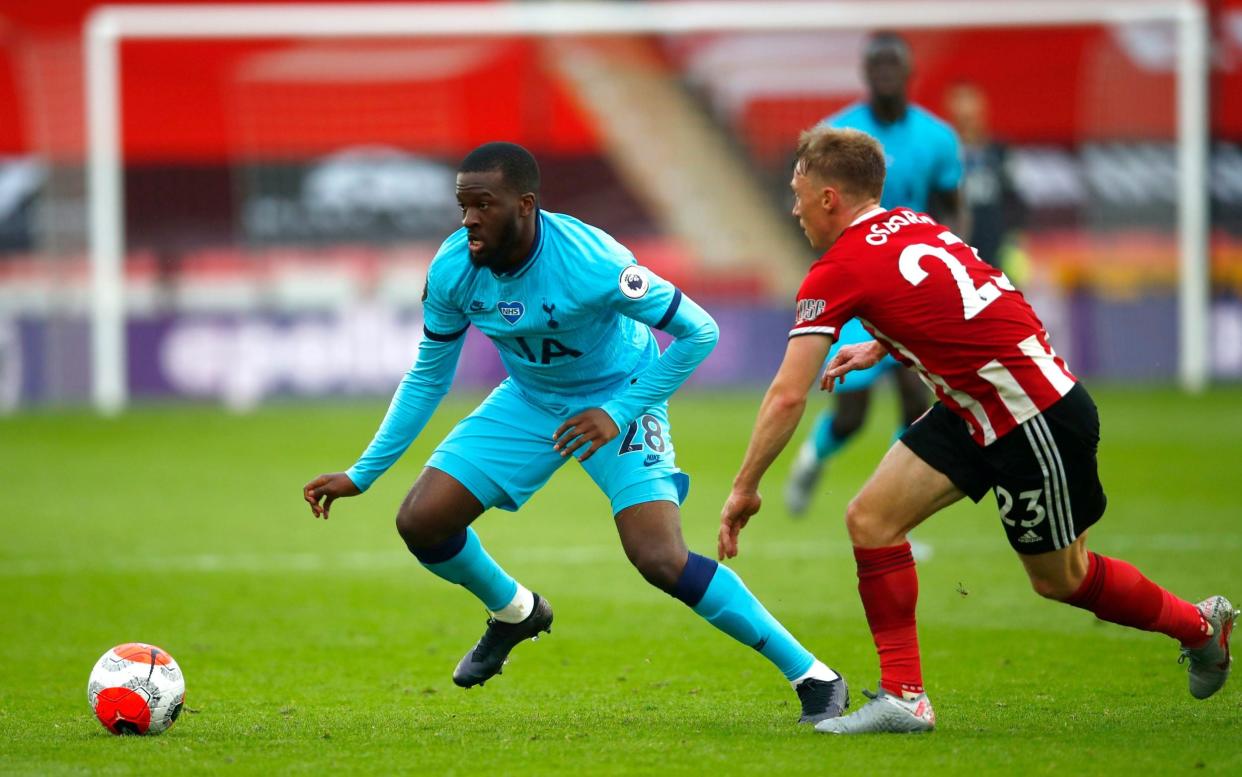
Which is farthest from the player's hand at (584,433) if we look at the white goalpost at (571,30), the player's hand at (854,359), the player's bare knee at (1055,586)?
the white goalpost at (571,30)

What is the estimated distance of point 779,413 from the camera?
5512mm

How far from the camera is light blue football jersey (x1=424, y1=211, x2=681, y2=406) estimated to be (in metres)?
6.09

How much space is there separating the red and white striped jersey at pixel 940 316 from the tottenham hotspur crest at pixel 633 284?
645mm

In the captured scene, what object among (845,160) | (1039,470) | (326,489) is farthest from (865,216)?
(326,489)

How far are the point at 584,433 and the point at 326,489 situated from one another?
101 centimetres

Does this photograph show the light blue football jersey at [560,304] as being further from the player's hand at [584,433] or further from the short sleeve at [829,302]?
the short sleeve at [829,302]

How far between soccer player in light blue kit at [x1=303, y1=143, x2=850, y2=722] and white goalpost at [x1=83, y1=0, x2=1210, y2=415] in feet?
45.6

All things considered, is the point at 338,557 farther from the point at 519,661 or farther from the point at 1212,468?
the point at 1212,468

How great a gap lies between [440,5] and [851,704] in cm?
2408

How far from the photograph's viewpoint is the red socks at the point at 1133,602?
5.89 meters

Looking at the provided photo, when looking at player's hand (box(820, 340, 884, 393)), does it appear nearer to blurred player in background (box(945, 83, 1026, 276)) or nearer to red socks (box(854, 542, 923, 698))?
red socks (box(854, 542, 923, 698))

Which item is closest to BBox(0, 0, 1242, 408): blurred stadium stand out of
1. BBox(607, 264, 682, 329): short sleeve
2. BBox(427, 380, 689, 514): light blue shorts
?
BBox(427, 380, 689, 514): light blue shorts

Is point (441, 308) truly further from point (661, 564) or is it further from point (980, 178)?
point (980, 178)

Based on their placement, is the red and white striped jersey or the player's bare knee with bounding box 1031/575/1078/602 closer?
the red and white striped jersey
